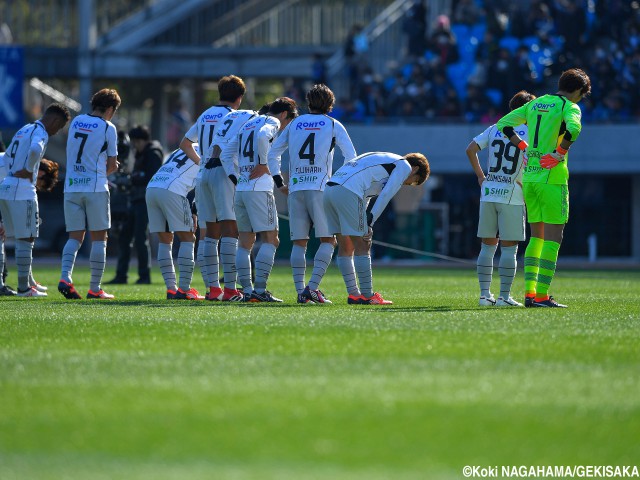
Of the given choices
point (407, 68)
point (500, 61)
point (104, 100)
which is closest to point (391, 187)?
point (104, 100)

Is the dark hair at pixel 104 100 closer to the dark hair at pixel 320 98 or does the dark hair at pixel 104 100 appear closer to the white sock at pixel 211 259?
the white sock at pixel 211 259

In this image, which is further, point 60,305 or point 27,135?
point 27,135

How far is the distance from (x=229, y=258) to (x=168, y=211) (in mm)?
1178

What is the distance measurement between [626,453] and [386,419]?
44.1 inches

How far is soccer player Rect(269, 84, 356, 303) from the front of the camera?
13.6m

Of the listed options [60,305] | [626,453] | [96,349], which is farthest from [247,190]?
[626,453]

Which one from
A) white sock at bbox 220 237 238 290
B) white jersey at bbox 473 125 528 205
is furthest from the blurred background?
white jersey at bbox 473 125 528 205

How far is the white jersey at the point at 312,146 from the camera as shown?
1356 cm

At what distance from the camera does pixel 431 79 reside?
111 feet

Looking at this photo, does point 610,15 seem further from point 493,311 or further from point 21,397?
point 21,397

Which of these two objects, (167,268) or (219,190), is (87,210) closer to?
(167,268)

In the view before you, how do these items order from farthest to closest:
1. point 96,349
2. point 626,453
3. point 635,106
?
point 635,106 < point 96,349 < point 626,453

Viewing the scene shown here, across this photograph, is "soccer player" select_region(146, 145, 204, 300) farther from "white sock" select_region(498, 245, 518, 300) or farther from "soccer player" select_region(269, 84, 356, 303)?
"white sock" select_region(498, 245, 518, 300)

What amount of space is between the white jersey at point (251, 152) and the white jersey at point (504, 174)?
7.11ft
